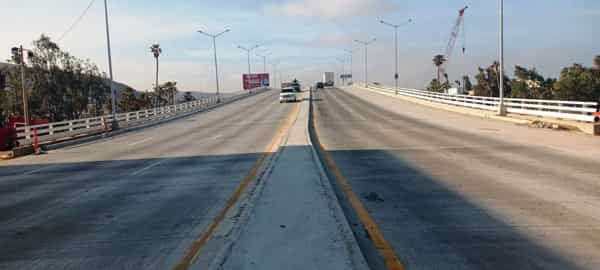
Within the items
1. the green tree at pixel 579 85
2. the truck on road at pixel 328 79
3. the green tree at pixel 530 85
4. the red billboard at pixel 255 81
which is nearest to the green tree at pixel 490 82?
the green tree at pixel 530 85

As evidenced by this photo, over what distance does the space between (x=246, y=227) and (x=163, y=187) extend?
4947 millimetres

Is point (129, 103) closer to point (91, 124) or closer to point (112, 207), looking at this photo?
point (91, 124)

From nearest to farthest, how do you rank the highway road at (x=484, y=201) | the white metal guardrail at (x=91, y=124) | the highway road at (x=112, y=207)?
the highway road at (x=484, y=201) < the highway road at (x=112, y=207) < the white metal guardrail at (x=91, y=124)

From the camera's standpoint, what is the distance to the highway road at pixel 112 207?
611 centimetres

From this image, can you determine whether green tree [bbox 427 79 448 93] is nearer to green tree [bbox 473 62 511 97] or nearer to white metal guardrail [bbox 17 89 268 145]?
green tree [bbox 473 62 511 97]

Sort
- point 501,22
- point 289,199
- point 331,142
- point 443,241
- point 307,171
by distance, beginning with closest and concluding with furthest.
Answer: point 443,241
point 289,199
point 307,171
point 331,142
point 501,22

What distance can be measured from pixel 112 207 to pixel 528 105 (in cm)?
2543

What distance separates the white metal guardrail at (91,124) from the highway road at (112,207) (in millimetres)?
8433

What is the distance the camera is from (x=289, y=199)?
26.8 ft

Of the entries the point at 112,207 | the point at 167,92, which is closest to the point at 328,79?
the point at 167,92

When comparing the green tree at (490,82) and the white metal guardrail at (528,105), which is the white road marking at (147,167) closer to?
the white metal guardrail at (528,105)

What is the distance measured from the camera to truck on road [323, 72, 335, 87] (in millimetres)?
134625

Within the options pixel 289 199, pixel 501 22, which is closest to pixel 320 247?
pixel 289 199

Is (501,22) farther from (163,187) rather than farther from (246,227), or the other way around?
(246,227)
